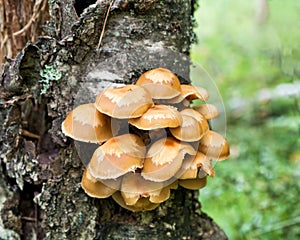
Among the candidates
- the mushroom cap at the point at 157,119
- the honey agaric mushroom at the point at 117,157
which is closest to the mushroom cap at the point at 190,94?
the mushroom cap at the point at 157,119

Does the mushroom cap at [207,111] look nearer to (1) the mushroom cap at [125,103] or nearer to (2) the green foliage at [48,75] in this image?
(1) the mushroom cap at [125,103]

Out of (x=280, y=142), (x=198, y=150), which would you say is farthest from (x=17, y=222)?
(x=280, y=142)

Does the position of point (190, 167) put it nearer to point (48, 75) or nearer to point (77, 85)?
point (77, 85)

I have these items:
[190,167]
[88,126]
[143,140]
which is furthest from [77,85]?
[190,167]

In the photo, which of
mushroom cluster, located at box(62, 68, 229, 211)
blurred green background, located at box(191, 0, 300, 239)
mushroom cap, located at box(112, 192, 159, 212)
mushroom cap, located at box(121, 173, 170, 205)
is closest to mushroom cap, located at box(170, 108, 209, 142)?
mushroom cluster, located at box(62, 68, 229, 211)

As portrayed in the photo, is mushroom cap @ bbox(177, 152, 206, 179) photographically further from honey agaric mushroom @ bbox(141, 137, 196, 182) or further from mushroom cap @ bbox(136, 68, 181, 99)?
mushroom cap @ bbox(136, 68, 181, 99)
